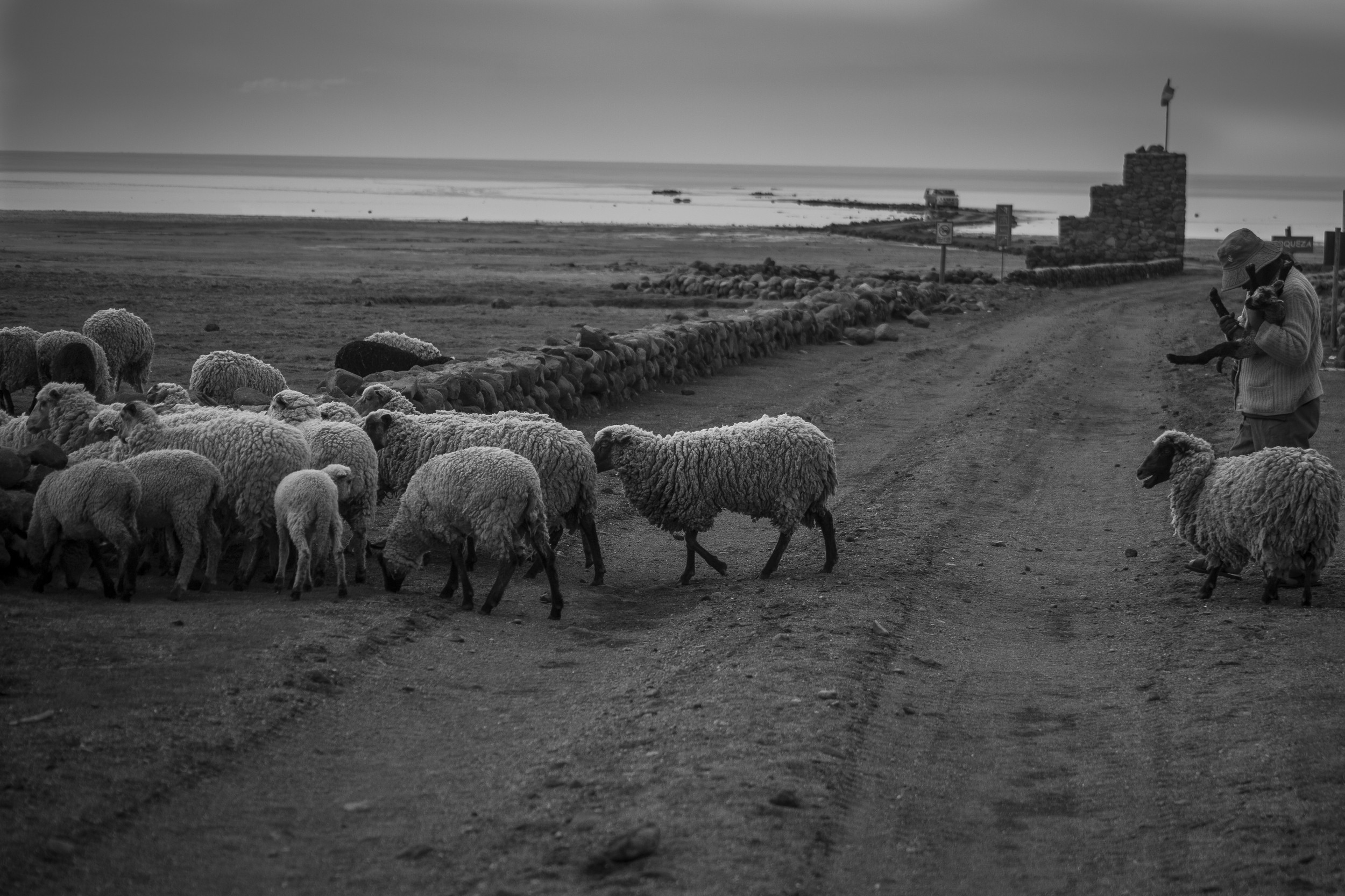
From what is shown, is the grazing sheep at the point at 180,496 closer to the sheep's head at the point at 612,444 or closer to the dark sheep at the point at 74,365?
the sheep's head at the point at 612,444

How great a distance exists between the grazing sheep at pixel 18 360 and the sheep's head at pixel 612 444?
8.70 metres

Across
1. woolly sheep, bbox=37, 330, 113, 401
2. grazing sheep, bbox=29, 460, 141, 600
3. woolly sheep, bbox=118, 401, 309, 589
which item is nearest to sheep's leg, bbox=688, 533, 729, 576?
woolly sheep, bbox=118, 401, 309, 589

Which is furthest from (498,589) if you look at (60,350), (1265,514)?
(60,350)

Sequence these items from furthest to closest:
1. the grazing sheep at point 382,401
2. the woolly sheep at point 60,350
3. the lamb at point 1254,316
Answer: the woolly sheep at point 60,350
the grazing sheep at point 382,401
the lamb at point 1254,316

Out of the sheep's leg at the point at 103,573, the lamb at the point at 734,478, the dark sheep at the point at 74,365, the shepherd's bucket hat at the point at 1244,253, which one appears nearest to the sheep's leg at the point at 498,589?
the lamb at the point at 734,478

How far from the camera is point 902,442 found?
1745 centimetres

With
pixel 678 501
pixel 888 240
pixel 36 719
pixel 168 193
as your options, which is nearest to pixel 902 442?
pixel 678 501

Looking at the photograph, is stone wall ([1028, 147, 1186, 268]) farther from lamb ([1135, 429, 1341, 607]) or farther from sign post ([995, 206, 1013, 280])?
lamb ([1135, 429, 1341, 607])

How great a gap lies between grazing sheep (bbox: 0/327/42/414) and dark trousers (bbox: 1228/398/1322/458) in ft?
45.9

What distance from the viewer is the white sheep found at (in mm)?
18641

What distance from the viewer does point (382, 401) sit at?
43.6 feet

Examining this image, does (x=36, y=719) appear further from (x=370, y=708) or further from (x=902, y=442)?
(x=902, y=442)

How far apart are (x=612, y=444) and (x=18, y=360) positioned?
9.06m

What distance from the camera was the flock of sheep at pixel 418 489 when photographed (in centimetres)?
984
